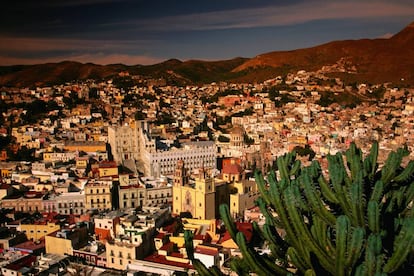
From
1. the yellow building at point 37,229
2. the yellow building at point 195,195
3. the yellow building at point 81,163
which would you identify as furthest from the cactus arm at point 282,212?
the yellow building at point 81,163

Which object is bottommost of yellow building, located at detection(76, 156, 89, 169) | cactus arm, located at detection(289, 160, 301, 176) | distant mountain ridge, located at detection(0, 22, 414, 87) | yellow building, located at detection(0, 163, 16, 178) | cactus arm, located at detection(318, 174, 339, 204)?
yellow building, located at detection(0, 163, 16, 178)

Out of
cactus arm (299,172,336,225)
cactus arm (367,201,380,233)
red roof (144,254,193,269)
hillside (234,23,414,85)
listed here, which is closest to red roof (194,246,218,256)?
red roof (144,254,193,269)

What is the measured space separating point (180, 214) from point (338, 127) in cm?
1961

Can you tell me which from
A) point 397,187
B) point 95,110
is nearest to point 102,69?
point 95,110

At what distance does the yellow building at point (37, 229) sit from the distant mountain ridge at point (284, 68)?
4998 cm

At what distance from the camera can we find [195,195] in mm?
14281

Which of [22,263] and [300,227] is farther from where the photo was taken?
[22,263]

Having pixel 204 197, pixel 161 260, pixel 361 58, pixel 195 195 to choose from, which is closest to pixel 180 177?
pixel 195 195

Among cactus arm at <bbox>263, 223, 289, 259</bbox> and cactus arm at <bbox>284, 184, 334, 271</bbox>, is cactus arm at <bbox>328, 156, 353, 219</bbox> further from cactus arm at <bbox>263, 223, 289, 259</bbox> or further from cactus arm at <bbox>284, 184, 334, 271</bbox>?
cactus arm at <bbox>263, 223, 289, 259</bbox>

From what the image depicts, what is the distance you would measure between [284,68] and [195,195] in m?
58.7

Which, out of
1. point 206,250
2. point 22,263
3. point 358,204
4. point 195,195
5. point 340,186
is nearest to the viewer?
point 358,204

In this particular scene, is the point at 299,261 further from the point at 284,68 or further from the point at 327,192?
the point at 284,68

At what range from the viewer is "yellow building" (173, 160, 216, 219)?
46.1 ft

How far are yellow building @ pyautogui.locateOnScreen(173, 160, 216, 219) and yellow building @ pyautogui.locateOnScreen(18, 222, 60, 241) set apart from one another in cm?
374
